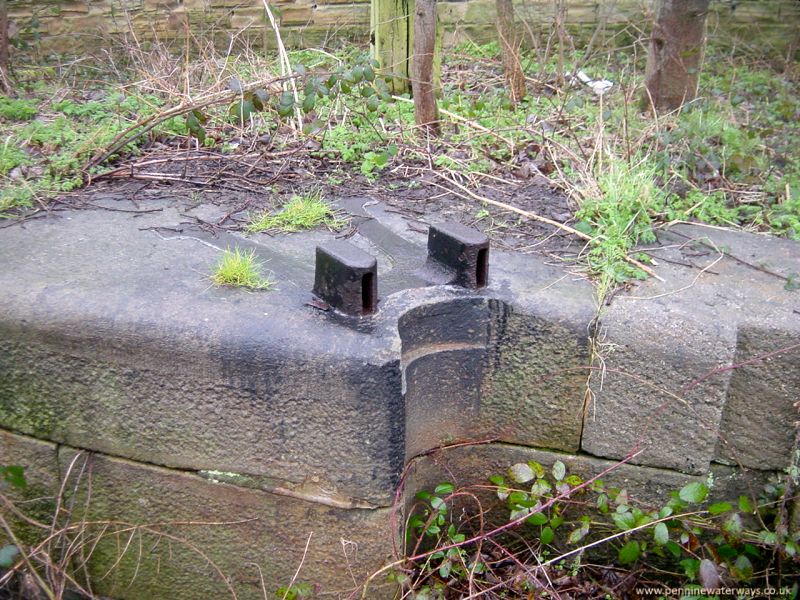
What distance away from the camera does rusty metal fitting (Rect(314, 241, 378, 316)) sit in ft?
6.75

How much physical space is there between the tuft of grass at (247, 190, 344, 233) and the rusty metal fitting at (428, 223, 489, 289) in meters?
0.59

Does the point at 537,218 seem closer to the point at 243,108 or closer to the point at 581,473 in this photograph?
→ the point at 581,473

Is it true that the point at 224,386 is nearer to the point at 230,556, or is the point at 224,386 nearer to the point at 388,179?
the point at 230,556

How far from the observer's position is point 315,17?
589 cm

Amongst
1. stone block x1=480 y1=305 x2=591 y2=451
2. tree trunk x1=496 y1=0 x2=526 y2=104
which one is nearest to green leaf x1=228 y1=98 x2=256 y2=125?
stone block x1=480 y1=305 x2=591 y2=451

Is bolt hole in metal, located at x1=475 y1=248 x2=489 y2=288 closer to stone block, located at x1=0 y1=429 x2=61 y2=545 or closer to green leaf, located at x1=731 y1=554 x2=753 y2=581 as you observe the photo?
green leaf, located at x1=731 y1=554 x2=753 y2=581

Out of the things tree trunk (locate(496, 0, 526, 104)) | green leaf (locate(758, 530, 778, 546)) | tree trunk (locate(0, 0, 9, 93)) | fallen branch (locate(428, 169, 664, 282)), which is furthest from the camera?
tree trunk (locate(0, 0, 9, 93))

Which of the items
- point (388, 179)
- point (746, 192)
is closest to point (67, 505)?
point (388, 179)

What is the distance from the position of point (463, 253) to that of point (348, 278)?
39 centimetres

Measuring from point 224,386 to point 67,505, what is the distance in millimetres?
743

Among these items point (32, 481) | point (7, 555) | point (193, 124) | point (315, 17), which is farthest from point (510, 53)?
point (7, 555)

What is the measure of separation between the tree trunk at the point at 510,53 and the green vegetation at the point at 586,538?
8.16ft

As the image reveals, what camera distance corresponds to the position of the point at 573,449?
2.39 m

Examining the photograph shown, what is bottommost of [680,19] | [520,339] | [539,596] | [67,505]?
[539,596]
